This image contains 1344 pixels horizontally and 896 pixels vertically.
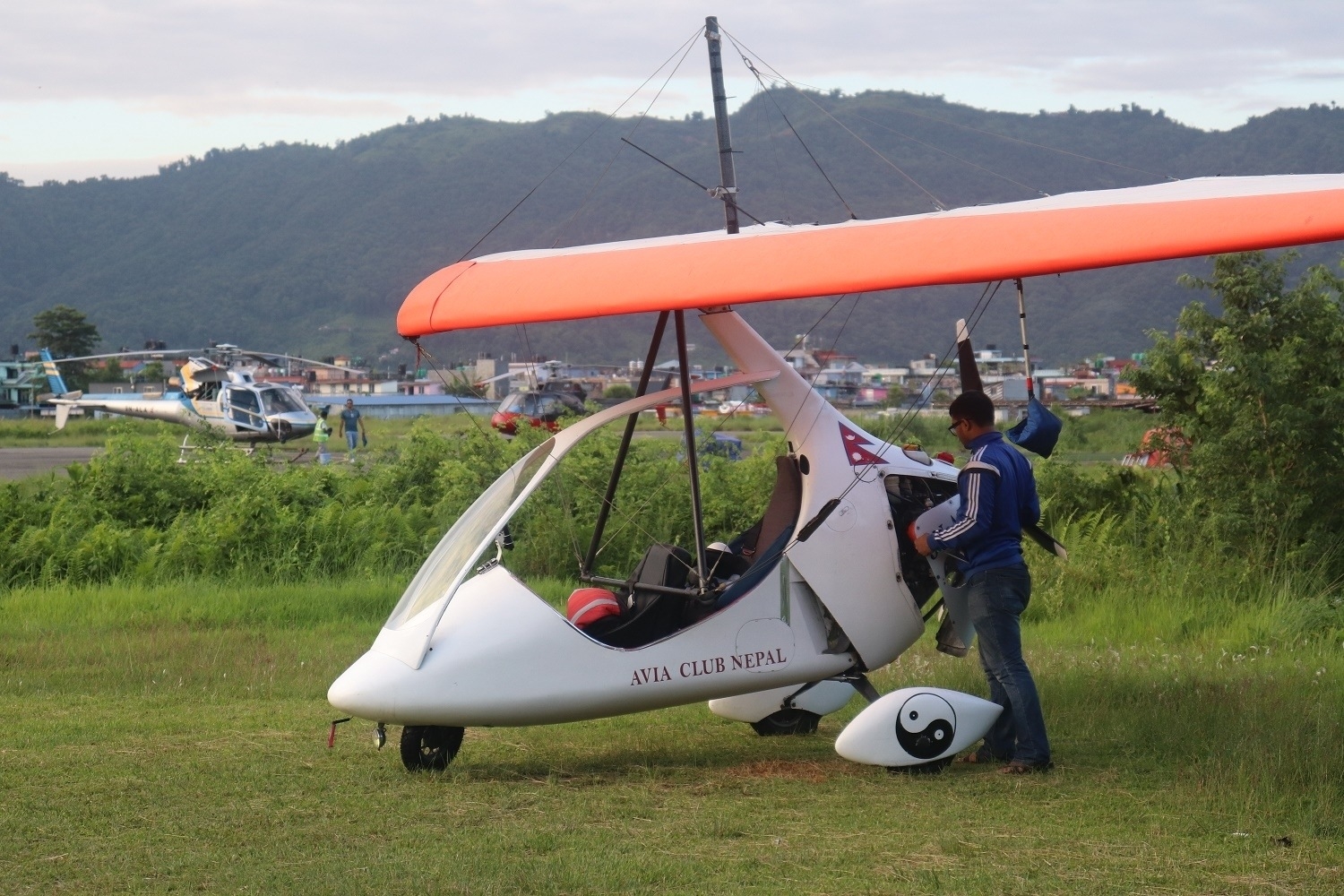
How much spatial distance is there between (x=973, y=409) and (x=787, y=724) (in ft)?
7.09

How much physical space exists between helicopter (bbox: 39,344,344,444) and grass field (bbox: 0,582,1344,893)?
81.4 feet

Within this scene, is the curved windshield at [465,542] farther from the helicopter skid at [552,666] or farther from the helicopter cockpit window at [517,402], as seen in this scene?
the helicopter cockpit window at [517,402]

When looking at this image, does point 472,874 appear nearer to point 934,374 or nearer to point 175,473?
point 934,374

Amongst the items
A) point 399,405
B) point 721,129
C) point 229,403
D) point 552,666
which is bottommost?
point 399,405

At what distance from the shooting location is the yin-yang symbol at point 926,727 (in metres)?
6.72

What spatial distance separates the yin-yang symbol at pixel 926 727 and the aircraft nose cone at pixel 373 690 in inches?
93.0

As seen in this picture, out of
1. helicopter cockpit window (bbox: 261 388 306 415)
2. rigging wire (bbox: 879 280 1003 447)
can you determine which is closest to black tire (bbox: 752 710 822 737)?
rigging wire (bbox: 879 280 1003 447)

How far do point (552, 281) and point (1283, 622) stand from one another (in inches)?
247

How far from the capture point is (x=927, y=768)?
6.79 m

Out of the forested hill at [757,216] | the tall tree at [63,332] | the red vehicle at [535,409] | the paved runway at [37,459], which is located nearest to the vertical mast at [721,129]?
the forested hill at [757,216]

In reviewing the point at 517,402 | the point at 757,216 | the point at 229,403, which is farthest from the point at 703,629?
the point at 757,216

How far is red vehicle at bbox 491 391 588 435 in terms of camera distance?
55.6 feet

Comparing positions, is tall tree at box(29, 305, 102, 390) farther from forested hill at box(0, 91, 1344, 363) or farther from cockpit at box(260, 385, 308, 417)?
cockpit at box(260, 385, 308, 417)

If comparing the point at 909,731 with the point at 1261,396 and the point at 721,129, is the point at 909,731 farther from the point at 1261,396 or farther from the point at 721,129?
the point at 1261,396
